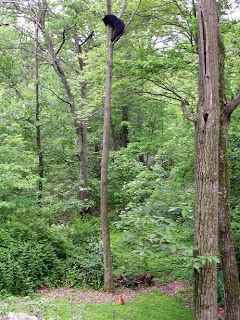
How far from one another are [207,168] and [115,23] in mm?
4537

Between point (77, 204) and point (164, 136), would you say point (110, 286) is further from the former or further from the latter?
point (164, 136)

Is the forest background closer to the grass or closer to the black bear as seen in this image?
the black bear

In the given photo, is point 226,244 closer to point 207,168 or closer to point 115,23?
point 207,168

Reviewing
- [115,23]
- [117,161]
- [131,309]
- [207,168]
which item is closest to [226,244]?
[207,168]

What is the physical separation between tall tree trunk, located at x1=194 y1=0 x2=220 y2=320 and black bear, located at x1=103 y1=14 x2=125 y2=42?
3213 mm

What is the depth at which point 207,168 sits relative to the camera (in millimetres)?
3463

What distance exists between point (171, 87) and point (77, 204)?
569cm

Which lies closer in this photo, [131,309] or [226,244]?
[226,244]

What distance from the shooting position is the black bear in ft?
21.4

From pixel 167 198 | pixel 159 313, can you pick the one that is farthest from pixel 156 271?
pixel 167 198

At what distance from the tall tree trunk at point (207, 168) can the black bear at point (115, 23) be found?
3213 millimetres

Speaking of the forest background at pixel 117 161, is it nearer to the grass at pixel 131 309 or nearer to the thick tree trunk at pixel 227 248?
the thick tree trunk at pixel 227 248

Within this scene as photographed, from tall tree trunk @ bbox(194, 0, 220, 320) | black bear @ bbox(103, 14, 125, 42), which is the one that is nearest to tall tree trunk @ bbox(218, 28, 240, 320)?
tall tree trunk @ bbox(194, 0, 220, 320)

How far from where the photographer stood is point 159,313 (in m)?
5.95
